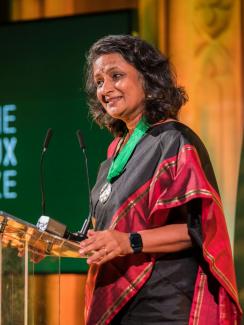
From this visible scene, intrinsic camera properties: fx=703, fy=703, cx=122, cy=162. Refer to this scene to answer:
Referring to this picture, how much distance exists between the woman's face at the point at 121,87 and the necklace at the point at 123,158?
0.18ft

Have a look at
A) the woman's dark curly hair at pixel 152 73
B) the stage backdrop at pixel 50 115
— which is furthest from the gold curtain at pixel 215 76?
the woman's dark curly hair at pixel 152 73

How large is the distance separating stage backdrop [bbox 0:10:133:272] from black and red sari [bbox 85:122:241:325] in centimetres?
178

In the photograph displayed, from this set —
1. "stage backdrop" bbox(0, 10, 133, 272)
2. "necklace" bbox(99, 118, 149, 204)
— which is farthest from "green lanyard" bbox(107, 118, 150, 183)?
"stage backdrop" bbox(0, 10, 133, 272)

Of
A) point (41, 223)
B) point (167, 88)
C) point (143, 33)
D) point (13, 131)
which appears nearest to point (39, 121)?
point (13, 131)

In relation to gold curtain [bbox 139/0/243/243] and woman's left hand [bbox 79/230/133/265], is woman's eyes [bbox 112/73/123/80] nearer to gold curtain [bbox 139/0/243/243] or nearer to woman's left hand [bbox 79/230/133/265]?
woman's left hand [bbox 79/230/133/265]

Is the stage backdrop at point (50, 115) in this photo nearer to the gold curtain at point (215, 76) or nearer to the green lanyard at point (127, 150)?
the gold curtain at point (215, 76)

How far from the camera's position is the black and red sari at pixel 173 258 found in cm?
192

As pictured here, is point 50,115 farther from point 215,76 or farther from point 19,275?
point 19,275

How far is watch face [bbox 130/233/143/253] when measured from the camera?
1.89 m

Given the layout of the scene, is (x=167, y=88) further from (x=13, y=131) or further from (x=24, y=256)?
(x=13, y=131)

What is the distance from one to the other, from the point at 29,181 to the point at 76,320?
851mm

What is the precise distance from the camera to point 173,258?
1981 millimetres

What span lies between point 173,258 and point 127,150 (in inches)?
15.1

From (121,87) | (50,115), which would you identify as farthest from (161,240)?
(50,115)
